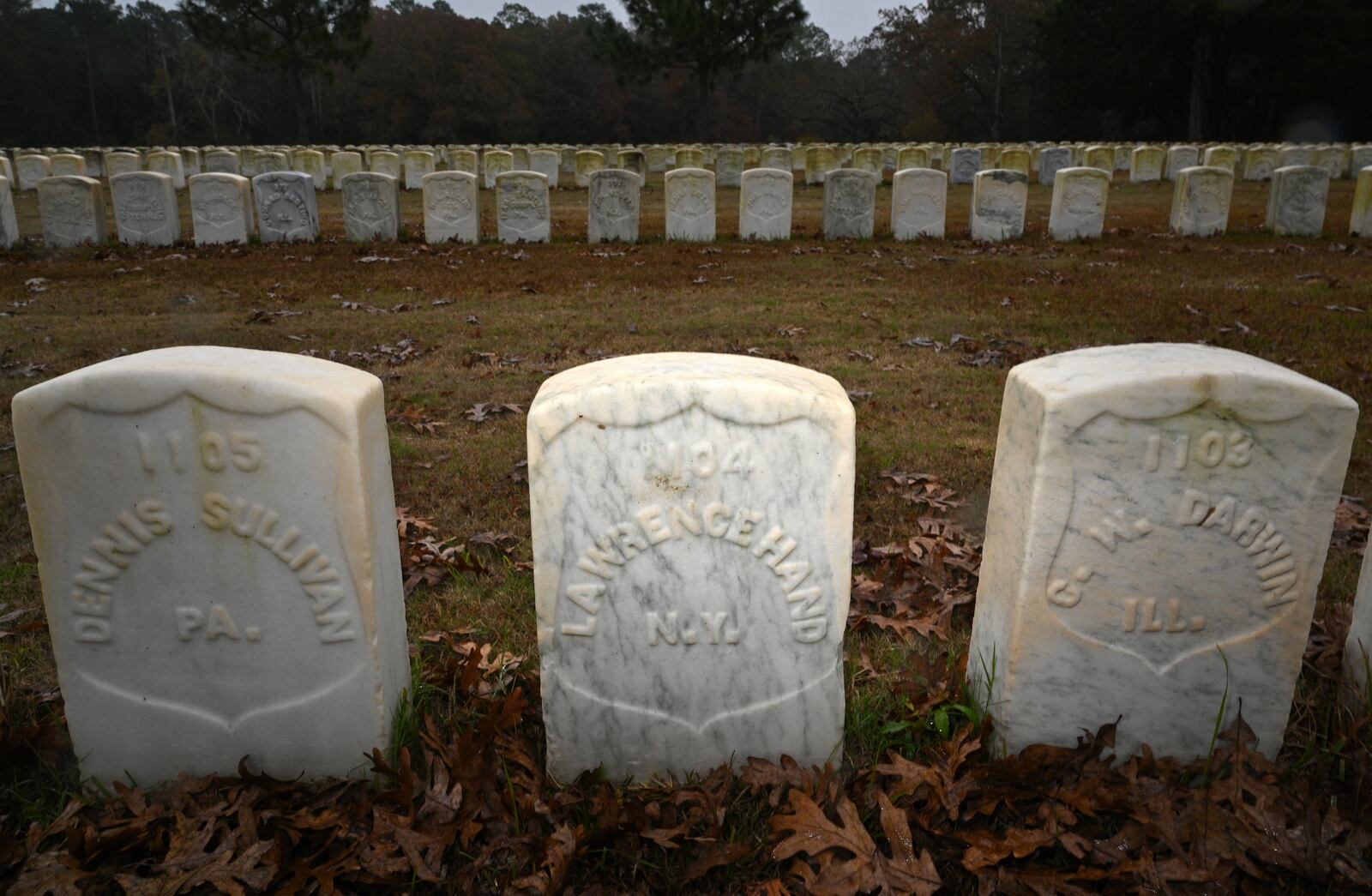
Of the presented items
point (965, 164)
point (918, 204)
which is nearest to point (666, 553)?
point (918, 204)

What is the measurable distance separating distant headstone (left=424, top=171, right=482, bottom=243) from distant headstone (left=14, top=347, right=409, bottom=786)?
1063 cm

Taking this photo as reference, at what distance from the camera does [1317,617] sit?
3445 millimetres

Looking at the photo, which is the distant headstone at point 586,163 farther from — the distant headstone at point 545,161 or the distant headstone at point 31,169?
the distant headstone at point 31,169

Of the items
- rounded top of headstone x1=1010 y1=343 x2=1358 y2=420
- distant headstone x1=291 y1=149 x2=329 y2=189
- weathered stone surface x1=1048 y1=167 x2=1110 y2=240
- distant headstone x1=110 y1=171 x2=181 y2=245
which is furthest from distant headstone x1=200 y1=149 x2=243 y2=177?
rounded top of headstone x1=1010 y1=343 x2=1358 y2=420

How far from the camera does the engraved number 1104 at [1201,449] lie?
2.43 meters

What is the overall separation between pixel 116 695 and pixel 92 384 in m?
0.89

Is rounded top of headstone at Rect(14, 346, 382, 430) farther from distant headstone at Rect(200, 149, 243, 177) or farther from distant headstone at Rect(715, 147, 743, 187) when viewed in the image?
distant headstone at Rect(200, 149, 243, 177)

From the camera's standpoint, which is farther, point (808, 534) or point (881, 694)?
point (881, 694)

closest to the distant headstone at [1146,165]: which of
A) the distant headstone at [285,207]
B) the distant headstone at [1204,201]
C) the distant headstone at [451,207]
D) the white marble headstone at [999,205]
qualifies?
the distant headstone at [1204,201]

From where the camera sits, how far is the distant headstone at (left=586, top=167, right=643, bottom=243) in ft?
41.8

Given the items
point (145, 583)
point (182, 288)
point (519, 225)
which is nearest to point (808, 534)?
point (145, 583)

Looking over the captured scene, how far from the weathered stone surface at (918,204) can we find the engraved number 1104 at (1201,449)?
11015mm

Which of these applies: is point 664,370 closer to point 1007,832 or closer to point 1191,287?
point 1007,832

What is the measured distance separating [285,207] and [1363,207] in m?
14.6
